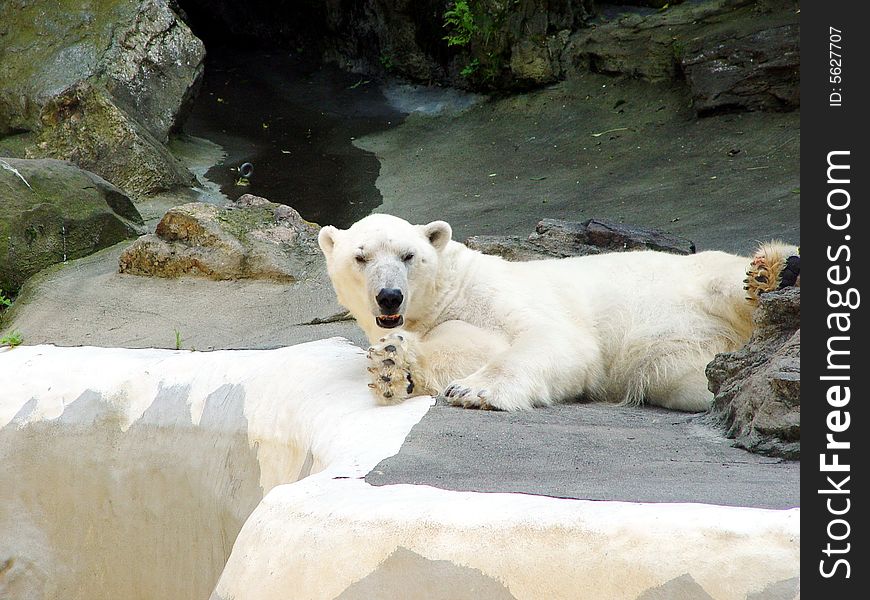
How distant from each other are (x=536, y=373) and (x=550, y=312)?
43 centimetres

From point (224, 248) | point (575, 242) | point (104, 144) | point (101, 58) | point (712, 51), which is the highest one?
point (101, 58)

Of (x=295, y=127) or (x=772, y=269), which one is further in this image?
(x=295, y=127)

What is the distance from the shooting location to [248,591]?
2291mm

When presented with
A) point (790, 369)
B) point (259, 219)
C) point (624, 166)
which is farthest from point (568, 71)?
point (790, 369)

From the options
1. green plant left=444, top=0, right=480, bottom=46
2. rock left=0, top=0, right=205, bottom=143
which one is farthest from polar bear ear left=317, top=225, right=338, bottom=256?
green plant left=444, top=0, right=480, bottom=46

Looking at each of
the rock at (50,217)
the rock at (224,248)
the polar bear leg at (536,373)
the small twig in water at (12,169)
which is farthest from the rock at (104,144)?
the polar bear leg at (536,373)

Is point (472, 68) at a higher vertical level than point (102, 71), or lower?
lower

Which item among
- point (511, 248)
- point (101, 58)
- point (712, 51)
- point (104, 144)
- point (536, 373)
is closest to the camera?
point (536, 373)

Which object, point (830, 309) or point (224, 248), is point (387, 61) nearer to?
point (224, 248)

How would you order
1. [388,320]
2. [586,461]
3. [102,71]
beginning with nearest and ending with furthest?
[586,461]
[388,320]
[102,71]

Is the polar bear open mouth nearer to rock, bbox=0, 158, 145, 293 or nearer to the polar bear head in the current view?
the polar bear head

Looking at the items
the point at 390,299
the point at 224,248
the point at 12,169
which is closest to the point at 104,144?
the point at 12,169

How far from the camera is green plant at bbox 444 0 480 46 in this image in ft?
39.4

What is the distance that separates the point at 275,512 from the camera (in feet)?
7.79
